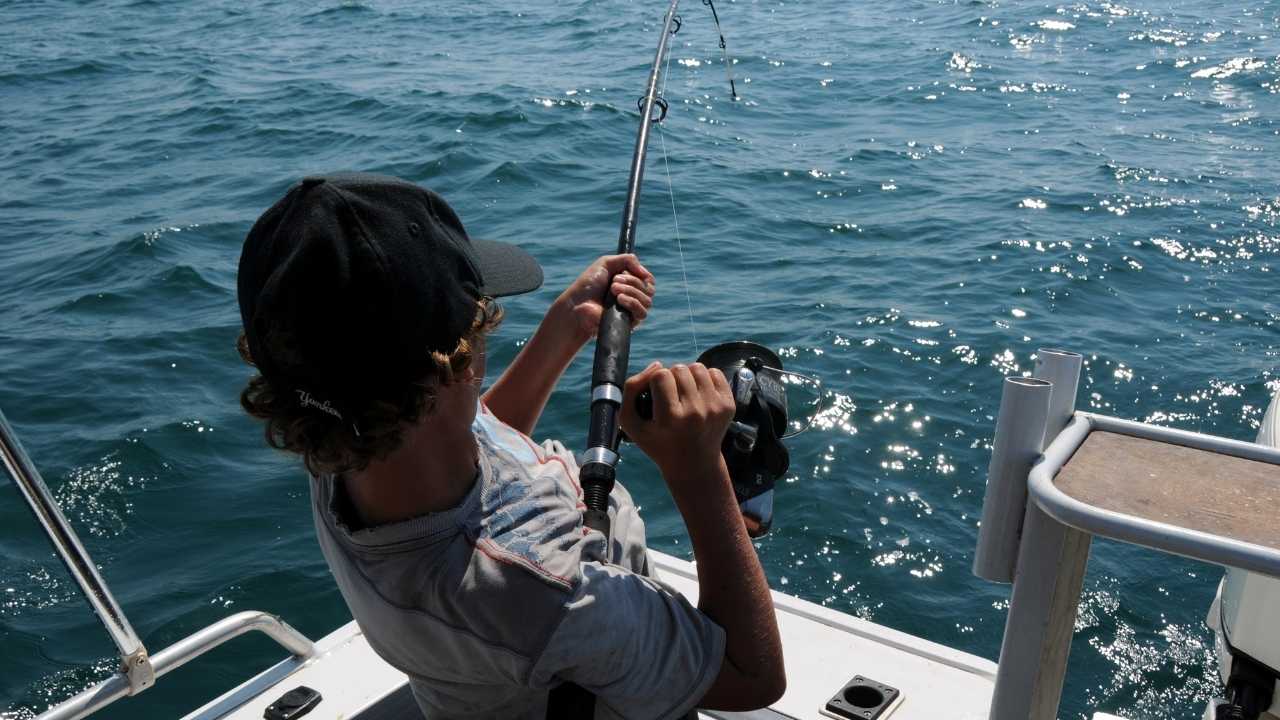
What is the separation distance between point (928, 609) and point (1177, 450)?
2689 mm

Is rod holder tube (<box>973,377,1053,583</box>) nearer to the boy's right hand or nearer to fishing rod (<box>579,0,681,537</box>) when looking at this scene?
the boy's right hand

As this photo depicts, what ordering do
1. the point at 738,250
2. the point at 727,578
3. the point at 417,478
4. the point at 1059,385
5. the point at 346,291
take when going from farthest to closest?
the point at 738,250, the point at 1059,385, the point at 727,578, the point at 417,478, the point at 346,291

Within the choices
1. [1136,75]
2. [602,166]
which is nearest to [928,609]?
[602,166]

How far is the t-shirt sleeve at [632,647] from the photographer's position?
4.60 feet

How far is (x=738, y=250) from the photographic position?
295 inches

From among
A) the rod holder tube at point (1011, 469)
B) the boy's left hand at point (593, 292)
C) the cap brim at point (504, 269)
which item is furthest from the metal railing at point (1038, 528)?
the boy's left hand at point (593, 292)

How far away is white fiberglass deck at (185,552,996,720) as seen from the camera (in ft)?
7.91

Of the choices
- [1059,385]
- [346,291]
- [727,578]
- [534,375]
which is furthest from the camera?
[534,375]

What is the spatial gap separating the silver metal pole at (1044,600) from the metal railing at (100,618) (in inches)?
56.0

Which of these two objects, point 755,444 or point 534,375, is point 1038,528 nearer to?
point 755,444

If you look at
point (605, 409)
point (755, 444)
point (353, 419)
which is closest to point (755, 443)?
point (755, 444)

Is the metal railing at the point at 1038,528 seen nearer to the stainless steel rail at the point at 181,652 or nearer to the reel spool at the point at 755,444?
the reel spool at the point at 755,444

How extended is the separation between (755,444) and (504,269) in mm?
526

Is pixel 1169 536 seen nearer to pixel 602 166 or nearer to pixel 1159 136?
pixel 602 166
